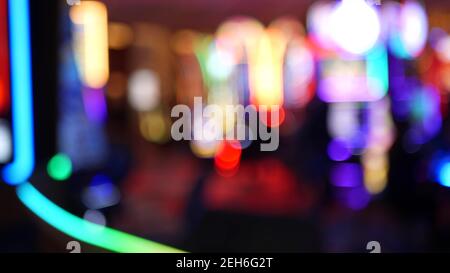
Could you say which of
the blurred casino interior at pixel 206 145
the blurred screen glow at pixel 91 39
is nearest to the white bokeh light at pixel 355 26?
the blurred casino interior at pixel 206 145

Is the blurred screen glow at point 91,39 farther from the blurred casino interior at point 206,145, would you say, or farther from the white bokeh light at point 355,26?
the white bokeh light at point 355,26

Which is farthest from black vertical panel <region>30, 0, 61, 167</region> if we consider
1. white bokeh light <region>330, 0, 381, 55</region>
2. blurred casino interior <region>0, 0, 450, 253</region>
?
white bokeh light <region>330, 0, 381, 55</region>

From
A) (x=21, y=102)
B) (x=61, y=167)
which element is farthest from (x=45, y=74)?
(x=61, y=167)

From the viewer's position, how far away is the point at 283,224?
4.00 ft

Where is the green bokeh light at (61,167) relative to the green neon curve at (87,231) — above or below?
above

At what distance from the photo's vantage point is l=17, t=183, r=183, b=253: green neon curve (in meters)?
1.23

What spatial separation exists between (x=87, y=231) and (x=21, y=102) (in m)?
0.32

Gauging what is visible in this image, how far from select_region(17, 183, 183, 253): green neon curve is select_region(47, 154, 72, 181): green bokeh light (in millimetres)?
60

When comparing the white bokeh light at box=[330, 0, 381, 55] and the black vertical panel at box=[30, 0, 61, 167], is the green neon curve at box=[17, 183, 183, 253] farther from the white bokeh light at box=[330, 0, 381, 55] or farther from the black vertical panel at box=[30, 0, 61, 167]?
the white bokeh light at box=[330, 0, 381, 55]

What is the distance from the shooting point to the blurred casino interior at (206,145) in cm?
Answer: 122

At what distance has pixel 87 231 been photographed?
4.05ft

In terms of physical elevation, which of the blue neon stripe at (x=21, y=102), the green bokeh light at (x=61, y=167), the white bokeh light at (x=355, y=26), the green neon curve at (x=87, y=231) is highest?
the white bokeh light at (x=355, y=26)

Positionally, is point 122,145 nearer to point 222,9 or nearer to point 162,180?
point 162,180

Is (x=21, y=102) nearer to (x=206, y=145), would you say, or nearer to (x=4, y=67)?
(x=4, y=67)
